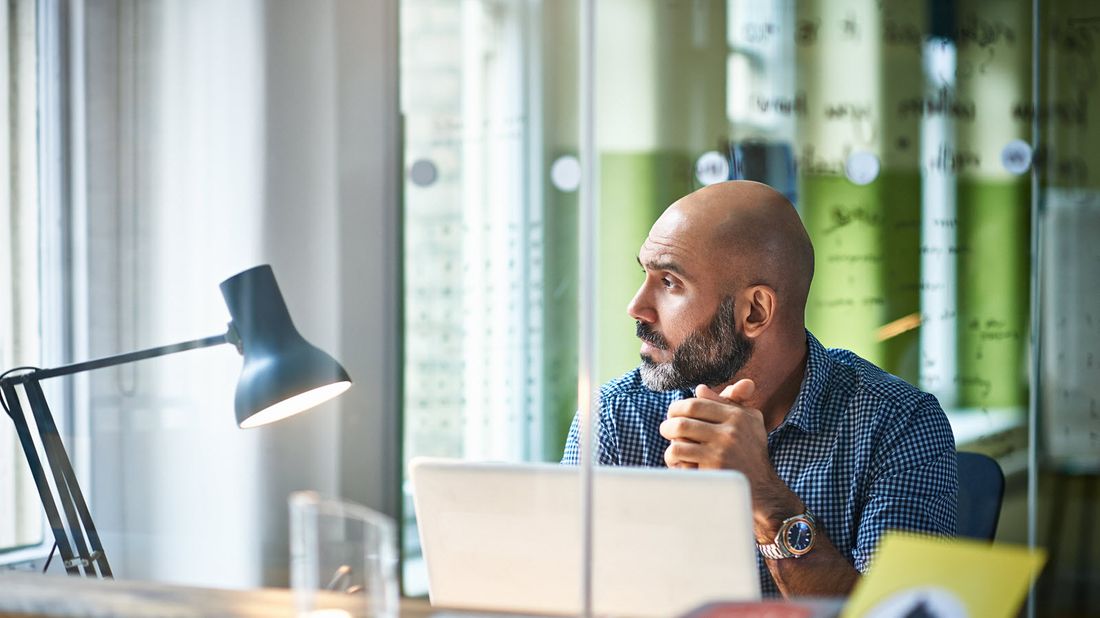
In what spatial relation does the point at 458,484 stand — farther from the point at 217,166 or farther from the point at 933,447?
the point at 217,166

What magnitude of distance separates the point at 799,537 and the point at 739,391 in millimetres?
212

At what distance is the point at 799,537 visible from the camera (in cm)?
154

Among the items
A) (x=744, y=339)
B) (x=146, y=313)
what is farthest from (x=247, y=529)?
(x=744, y=339)

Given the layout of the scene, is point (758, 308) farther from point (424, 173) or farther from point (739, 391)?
point (424, 173)

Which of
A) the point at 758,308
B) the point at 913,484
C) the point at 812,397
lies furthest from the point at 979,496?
the point at 758,308

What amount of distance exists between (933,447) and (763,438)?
375 millimetres

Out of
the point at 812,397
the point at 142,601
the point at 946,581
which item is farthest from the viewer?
the point at 812,397

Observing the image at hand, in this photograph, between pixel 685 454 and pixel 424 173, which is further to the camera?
pixel 424 173

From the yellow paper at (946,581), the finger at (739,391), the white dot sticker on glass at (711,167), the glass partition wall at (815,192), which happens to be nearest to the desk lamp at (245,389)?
the finger at (739,391)

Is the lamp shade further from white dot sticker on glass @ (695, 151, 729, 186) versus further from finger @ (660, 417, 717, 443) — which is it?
white dot sticker on glass @ (695, 151, 729, 186)

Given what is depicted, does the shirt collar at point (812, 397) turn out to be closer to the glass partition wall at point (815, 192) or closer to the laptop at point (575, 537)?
the laptop at point (575, 537)

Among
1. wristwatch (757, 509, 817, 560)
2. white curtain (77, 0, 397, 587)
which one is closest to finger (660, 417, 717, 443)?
wristwatch (757, 509, 817, 560)

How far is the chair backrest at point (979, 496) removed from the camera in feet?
5.52

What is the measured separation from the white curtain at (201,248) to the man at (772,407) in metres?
0.69
